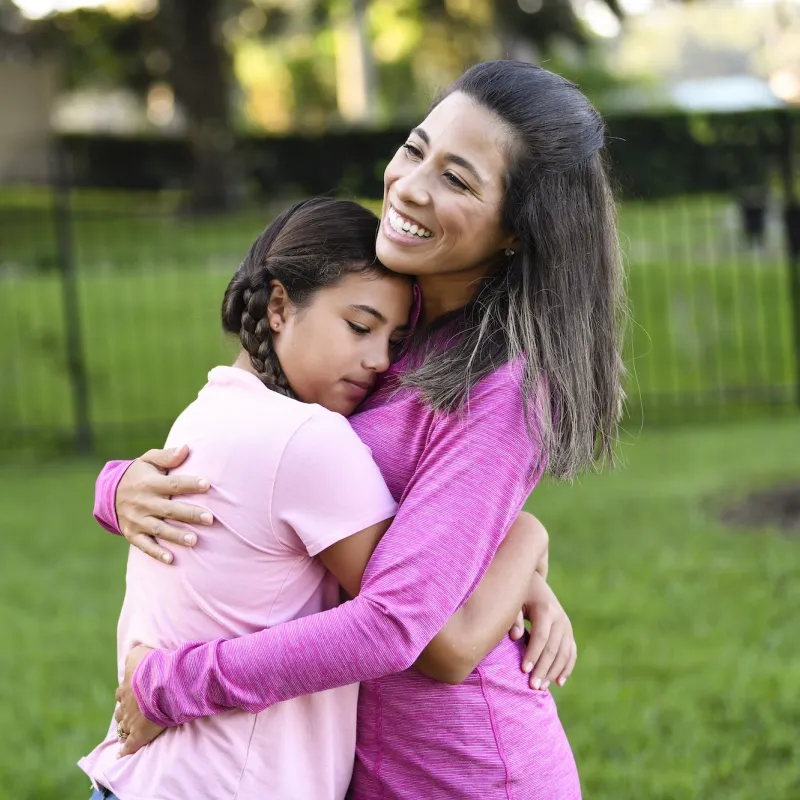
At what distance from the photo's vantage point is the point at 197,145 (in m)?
12.3

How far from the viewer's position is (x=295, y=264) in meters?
2.04

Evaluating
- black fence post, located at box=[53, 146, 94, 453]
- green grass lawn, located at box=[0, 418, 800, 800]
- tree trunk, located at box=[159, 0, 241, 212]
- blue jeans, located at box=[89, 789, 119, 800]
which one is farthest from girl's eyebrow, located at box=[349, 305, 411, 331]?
tree trunk, located at box=[159, 0, 241, 212]

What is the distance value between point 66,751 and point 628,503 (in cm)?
400

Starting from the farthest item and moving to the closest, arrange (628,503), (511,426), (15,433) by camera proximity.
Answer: (15,433)
(628,503)
(511,426)

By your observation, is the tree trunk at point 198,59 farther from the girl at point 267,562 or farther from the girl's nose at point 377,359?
the girl at point 267,562

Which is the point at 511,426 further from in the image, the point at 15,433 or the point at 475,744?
the point at 15,433

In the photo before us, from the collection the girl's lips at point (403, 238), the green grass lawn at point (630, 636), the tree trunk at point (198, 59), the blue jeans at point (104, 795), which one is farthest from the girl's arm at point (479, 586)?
the tree trunk at point (198, 59)

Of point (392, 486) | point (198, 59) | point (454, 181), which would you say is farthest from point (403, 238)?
point (198, 59)

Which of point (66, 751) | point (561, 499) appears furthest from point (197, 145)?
point (66, 751)

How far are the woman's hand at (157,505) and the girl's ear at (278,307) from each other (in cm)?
29

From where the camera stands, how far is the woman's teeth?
2.03 metres

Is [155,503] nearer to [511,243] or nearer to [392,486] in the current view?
[392,486]

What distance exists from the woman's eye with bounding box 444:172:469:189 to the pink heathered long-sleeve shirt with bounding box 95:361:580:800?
33 centimetres

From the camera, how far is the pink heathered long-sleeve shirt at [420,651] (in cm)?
173
